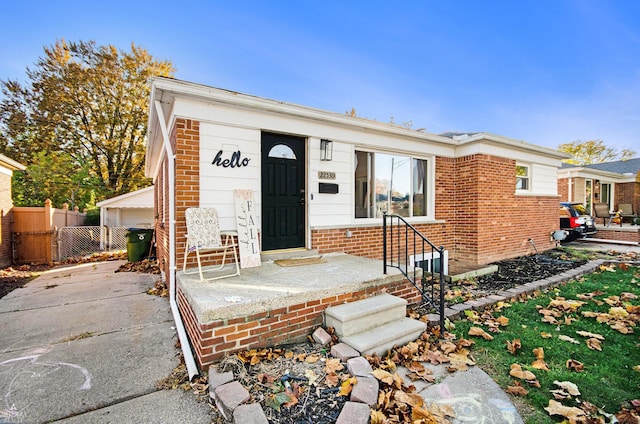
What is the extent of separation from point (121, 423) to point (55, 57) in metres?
23.0

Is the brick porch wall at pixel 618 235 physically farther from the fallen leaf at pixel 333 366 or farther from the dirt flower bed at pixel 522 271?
the fallen leaf at pixel 333 366

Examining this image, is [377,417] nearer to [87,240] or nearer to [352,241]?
[352,241]

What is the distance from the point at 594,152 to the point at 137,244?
122 ft

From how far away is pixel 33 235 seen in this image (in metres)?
8.91

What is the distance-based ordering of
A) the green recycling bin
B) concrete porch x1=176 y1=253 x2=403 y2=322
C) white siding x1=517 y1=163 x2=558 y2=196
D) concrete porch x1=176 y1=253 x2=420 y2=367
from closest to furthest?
concrete porch x1=176 y1=253 x2=420 y2=367
concrete porch x1=176 y1=253 x2=403 y2=322
white siding x1=517 y1=163 x2=558 y2=196
the green recycling bin

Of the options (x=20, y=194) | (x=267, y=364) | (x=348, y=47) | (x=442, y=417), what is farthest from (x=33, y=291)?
(x=20, y=194)

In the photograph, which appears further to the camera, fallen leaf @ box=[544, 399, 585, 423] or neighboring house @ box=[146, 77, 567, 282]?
neighboring house @ box=[146, 77, 567, 282]

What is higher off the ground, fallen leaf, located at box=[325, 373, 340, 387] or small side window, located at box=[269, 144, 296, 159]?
small side window, located at box=[269, 144, 296, 159]

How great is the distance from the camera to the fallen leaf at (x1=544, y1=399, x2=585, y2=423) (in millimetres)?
1796

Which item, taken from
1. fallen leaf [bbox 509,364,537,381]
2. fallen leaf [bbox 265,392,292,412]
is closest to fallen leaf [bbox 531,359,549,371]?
fallen leaf [bbox 509,364,537,381]

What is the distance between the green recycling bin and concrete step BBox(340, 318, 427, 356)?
847 centimetres

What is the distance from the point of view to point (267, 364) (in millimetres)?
2387

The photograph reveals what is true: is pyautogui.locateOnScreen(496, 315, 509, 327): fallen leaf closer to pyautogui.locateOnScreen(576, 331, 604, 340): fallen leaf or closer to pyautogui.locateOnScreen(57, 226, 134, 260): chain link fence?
pyautogui.locateOnScreen(576, 331, 604, 340): fallen leaf

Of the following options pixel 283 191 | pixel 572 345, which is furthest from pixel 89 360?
pixel 572 345
